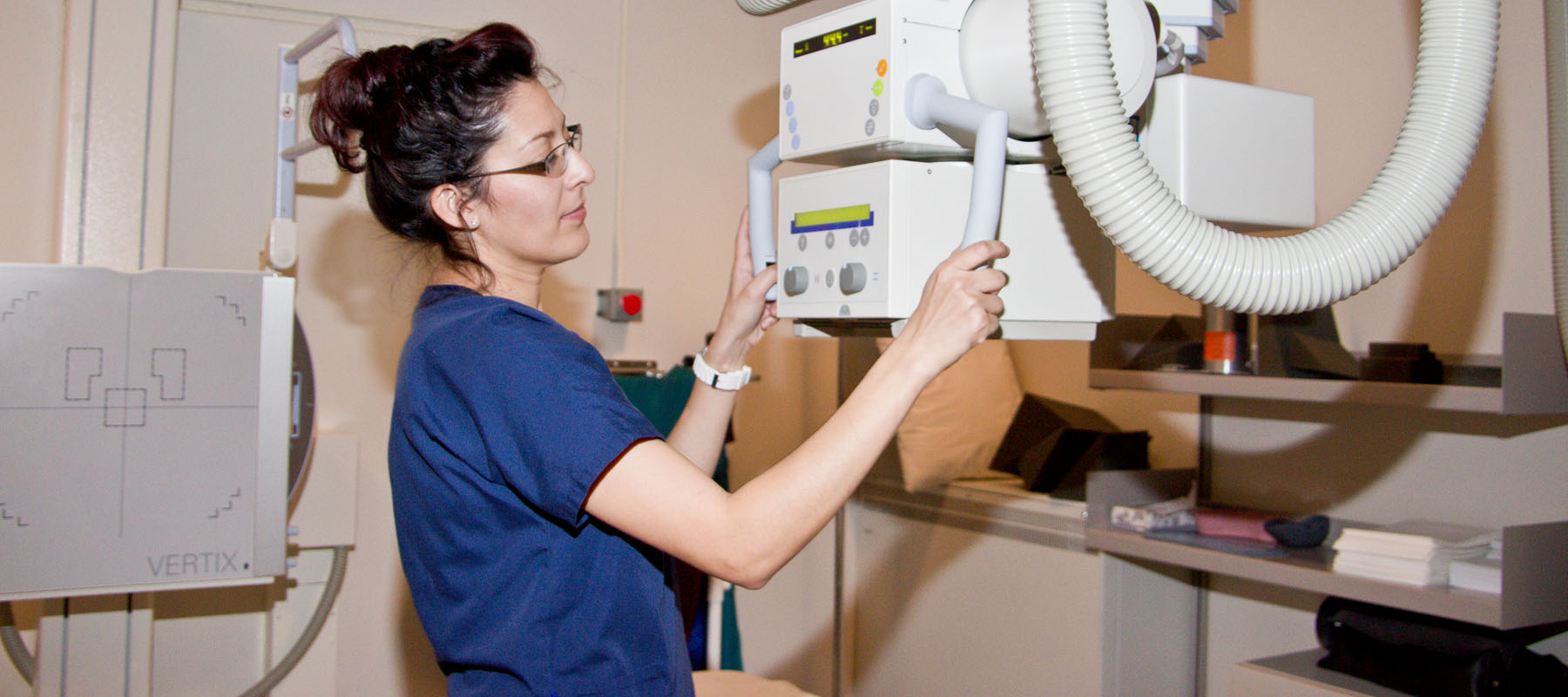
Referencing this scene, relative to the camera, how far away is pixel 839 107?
3.43 ft

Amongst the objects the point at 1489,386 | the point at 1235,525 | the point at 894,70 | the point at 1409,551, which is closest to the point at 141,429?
the point at 894,70

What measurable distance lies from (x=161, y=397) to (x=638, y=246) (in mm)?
1272

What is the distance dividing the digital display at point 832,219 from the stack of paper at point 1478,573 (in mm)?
1199

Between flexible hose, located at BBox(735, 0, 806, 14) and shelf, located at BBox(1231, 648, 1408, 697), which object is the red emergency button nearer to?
flexible hose, located at BBox(735, 0, 806, 14)

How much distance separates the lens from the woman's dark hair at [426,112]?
1133 millimetres

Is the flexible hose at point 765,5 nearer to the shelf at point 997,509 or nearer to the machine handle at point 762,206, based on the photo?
the machine handle at point 762,206

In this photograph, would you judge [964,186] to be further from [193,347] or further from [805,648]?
[805,648]

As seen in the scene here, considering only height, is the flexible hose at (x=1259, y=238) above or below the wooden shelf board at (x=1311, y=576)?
above

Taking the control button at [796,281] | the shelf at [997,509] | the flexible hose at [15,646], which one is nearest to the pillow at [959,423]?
the shelf at [997,509]

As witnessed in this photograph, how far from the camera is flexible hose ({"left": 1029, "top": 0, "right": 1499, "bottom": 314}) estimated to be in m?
0.84

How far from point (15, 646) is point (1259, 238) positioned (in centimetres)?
237

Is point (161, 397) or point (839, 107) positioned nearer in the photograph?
point (839, 107)

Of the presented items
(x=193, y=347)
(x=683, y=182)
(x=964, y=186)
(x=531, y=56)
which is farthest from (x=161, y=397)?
(x=964, y=186)

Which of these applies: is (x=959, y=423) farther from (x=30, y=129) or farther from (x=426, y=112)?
(x=30, y=129)
